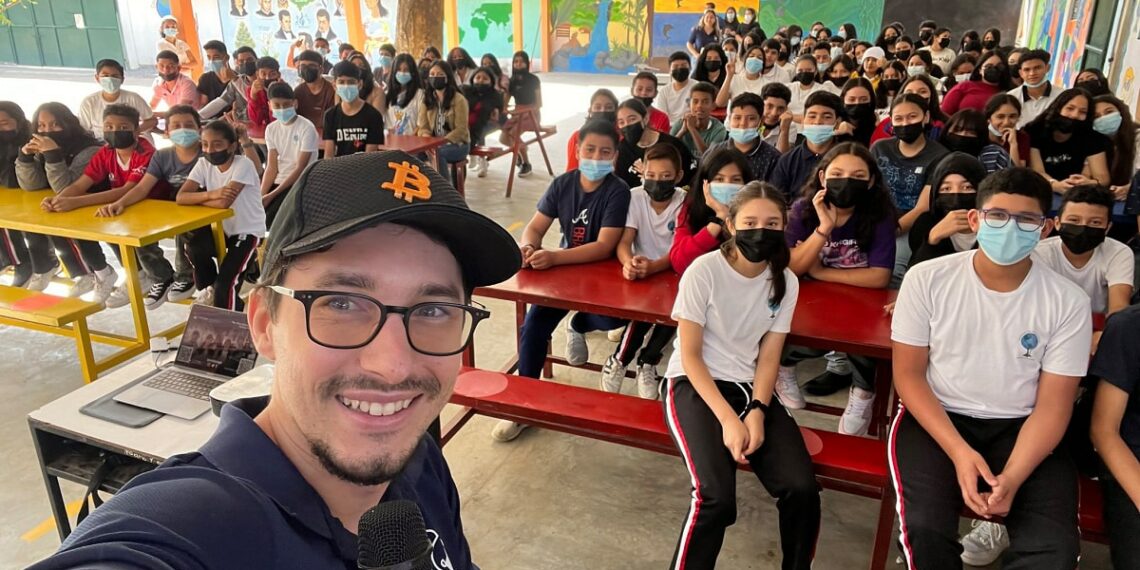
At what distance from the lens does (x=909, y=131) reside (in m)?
4.04

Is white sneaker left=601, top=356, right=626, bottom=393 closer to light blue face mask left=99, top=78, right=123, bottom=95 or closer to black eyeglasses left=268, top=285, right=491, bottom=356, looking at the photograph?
black eyeglasses left=268, top=285, right=491, bottom=356

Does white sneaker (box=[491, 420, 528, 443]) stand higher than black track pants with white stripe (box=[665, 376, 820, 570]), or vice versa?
black track pants with white stripe (box=[665, 376, 820, 570])

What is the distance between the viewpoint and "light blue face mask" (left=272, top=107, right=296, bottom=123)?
18.5 feet

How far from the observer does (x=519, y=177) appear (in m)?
8.56

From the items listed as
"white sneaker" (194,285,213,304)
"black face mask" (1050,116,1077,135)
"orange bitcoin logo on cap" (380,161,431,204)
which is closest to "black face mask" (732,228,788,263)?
"orange bitcoin logo on cap" (380,161,431,204)

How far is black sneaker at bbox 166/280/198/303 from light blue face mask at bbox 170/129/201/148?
884mm

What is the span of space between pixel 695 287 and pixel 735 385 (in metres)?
0.39

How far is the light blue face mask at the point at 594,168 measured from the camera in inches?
149

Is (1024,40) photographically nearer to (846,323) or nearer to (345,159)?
(846,323)

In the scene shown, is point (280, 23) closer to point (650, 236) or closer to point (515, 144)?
point (515, 144)

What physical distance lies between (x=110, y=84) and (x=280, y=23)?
559 inches

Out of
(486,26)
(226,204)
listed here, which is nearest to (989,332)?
(226,204)

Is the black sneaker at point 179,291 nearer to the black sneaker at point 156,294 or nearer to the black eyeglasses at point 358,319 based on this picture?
the black sneaker at point 156,294

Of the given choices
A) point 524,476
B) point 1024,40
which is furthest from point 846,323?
point 1024,40
